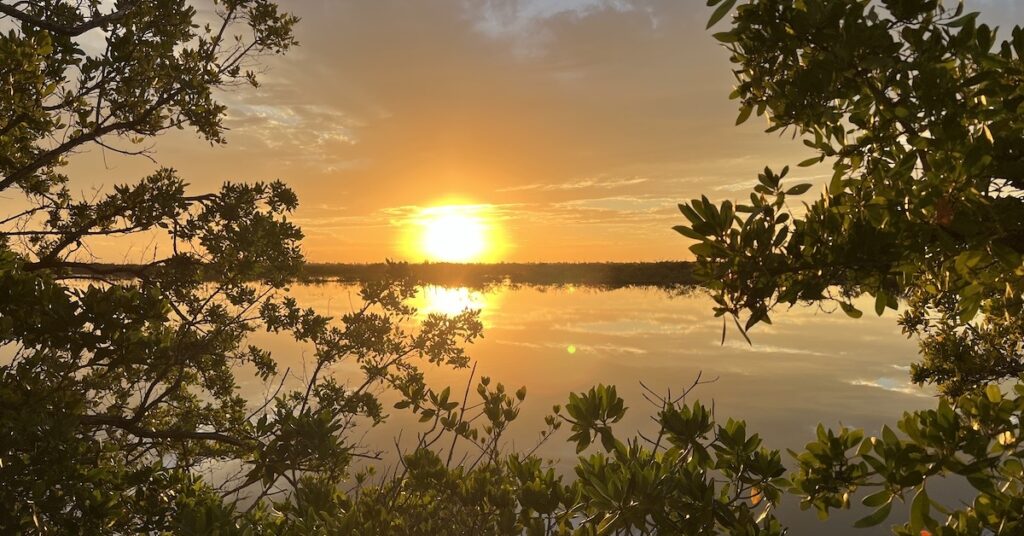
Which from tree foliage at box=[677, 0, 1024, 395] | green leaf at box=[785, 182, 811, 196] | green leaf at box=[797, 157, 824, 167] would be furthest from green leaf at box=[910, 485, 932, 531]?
green leaf at box=[797, 157, 824, 167]

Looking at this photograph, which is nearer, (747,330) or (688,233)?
(688,233)

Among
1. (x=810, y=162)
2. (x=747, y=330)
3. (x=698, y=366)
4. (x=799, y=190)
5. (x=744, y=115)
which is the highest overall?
(x=744, y=115)

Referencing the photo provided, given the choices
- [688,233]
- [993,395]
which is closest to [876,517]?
[993,395]

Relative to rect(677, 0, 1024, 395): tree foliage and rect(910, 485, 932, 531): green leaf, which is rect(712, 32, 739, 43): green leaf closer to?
rect(677, 0, 1024, 395): tree foliage

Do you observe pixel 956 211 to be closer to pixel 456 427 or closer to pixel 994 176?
pixel 994 176

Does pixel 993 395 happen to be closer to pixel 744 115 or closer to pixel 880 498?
pixel 880 498

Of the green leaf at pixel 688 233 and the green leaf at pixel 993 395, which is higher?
the green leaf at pixel 688 233

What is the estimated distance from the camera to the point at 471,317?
26.6 feet

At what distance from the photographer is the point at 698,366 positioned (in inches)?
603

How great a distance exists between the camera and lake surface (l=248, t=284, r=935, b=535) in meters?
10.7

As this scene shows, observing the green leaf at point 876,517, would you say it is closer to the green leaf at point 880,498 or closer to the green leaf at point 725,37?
the green leaf at point 880,498

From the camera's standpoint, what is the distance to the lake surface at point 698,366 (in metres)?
10.7

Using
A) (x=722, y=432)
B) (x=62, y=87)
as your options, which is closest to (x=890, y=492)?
(x=722, y=432)

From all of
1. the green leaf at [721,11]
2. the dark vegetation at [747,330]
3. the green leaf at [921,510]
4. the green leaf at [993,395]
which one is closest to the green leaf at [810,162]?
the dark vegetation at [747,330]
